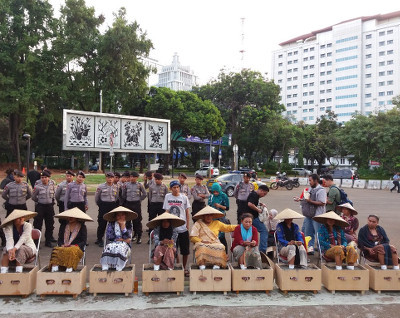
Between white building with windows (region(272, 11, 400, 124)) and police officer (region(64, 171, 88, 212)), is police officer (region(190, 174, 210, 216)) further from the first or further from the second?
white building with windows (region(272, 11, 400, 124))

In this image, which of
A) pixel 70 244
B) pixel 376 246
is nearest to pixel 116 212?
pixel 70 244

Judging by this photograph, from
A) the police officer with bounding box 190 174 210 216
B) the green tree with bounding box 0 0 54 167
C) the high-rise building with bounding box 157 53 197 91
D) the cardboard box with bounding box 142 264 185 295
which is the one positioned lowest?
the cardboard box with bounding box 142 264 185 295

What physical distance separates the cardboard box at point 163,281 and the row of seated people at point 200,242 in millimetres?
183

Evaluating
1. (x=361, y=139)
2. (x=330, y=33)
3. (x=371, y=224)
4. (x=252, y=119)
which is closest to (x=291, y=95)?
(x=330, y=33)

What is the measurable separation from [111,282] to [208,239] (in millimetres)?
1627

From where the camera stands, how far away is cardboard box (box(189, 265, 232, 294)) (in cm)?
502

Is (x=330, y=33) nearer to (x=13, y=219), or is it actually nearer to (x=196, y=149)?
(x=196, y=149)

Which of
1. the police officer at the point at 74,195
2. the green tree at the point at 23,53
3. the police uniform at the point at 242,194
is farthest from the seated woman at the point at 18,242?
the green tree at the point at 23,53

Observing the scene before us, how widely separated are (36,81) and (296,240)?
96.5 ft

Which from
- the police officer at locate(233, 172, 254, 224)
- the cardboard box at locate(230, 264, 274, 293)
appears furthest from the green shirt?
the cardboard box at locate(230, 264, 274, 293)

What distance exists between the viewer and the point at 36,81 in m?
29.3

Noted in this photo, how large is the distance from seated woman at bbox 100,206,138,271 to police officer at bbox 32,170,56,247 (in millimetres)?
2521

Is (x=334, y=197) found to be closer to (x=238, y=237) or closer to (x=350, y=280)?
(x=350, y=280)

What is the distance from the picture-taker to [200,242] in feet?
18.0
